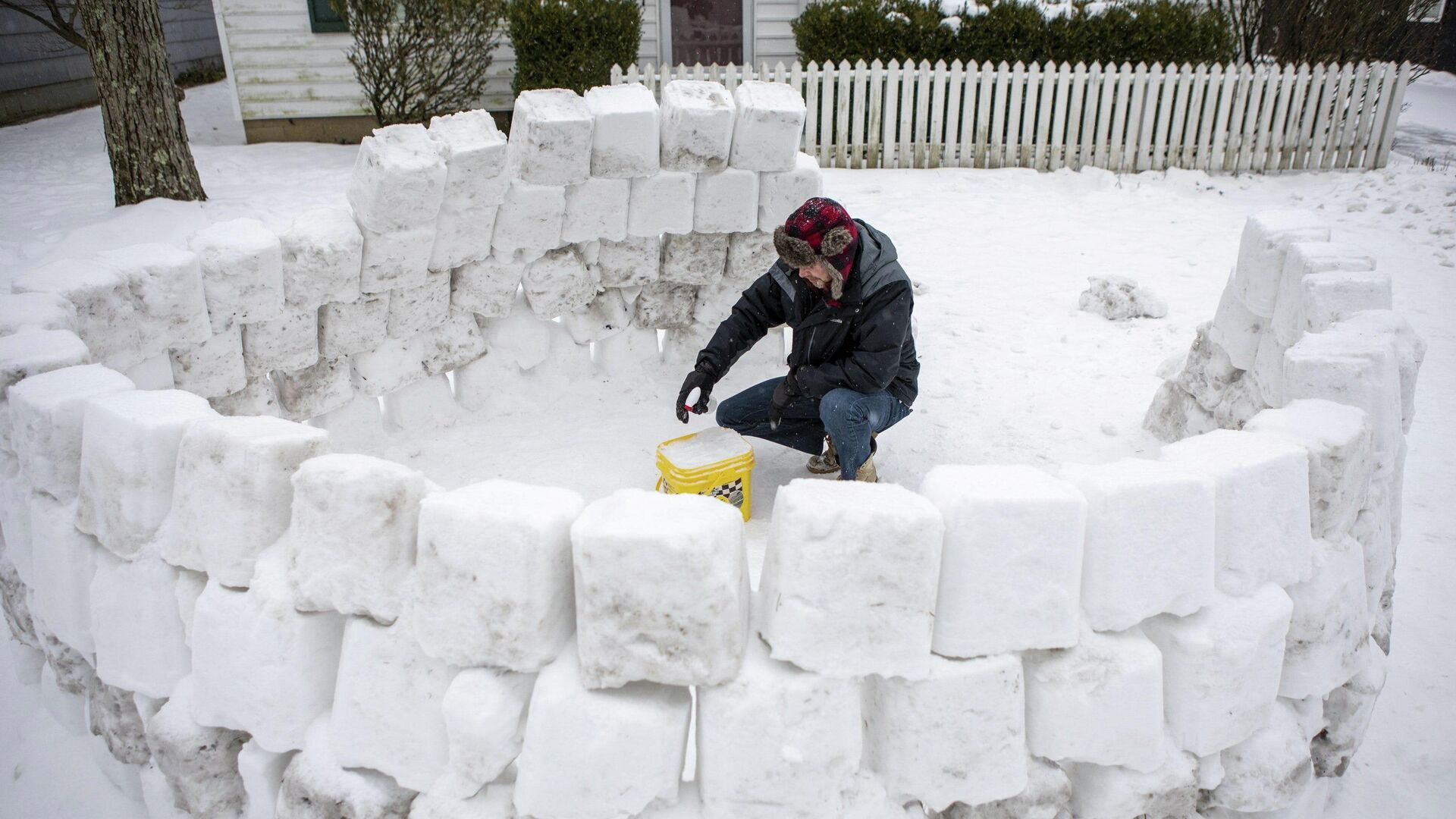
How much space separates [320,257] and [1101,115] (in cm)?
821

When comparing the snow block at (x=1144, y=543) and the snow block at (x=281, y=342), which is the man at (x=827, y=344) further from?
the snow block at (x=1144, y=543)

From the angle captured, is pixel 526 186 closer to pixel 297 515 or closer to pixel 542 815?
pixel 297 515

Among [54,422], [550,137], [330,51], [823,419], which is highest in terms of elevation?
[330,51]

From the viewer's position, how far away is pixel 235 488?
2066 mm

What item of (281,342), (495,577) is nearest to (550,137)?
(281,342)

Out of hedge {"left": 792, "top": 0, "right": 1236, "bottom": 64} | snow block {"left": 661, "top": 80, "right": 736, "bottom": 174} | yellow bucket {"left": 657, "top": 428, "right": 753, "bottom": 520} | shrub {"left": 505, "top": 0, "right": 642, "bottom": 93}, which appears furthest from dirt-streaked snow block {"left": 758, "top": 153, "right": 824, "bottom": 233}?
shrub {"left": 505, "top": 0, "right": 642, "bottom": 93}

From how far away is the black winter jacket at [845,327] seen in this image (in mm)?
3615

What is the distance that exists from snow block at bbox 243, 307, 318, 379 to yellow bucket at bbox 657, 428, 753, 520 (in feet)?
4.81

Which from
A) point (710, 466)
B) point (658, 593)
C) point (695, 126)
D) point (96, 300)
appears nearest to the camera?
point (658, 593)

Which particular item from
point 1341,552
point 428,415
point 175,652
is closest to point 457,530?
point 175,652

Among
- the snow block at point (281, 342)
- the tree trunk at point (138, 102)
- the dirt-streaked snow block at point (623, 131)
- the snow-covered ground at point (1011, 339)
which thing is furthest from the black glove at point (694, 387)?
the tree trunk at point (138, 102)

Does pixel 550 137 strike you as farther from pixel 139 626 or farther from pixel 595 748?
pixel 595 748

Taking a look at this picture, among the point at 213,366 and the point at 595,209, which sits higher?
the point at 595,209

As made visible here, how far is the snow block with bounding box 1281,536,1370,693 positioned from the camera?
7.15 ft
